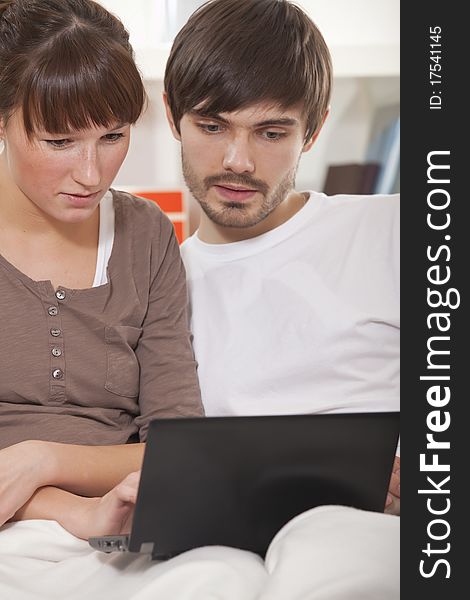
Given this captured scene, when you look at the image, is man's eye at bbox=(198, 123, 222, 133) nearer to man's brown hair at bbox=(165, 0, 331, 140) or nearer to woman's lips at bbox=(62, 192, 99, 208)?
man's brown hair at bbox=(165, 0, 331, 140)

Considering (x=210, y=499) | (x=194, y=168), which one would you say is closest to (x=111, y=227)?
(x=194, y=168)

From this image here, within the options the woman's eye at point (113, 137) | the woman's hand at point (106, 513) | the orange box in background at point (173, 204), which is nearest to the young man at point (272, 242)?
the woman's eye at point (113, 137)

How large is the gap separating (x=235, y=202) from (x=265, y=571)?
2.23 feet

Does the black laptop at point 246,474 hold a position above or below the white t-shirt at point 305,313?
below

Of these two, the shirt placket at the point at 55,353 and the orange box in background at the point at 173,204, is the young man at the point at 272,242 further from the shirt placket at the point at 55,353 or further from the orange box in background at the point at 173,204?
the orange box in background at the point at 173,204

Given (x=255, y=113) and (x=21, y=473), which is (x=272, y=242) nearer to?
(x=255, y=113)

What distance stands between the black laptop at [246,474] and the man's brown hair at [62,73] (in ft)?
1.49

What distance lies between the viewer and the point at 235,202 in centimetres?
139

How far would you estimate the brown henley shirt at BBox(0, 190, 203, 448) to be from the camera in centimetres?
120

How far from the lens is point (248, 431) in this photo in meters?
0.87

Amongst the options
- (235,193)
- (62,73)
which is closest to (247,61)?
(235,193)

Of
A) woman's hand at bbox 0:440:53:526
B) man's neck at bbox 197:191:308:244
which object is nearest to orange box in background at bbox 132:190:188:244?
man's neck at bbox 197:191:308:244

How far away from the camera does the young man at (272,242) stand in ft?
4.43

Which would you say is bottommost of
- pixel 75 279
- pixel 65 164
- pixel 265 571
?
pixel 265 571
